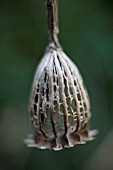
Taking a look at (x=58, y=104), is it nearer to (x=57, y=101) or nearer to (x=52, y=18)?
(x=57, y=101)

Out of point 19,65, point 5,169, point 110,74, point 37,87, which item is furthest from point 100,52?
point 37,87

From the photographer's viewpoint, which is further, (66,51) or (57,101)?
(66,51)

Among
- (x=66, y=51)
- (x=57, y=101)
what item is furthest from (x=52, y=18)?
(x=66, y=51)

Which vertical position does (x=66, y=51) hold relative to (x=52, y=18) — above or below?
above

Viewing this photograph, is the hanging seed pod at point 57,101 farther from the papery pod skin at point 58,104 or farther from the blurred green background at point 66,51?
the blurred green background at point 66,51

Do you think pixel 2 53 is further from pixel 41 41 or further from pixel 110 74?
pixel 110 74

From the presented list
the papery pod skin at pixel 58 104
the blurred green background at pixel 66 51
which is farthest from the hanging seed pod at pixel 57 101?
the blurred green background at pixel 66 51

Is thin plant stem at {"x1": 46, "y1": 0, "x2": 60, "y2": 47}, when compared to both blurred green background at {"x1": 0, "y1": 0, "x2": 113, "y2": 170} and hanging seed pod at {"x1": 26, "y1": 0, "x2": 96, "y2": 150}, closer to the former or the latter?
hanging seed pod at {"x1": 26, "y1": 0, "x2": 96, "y2": 150}
